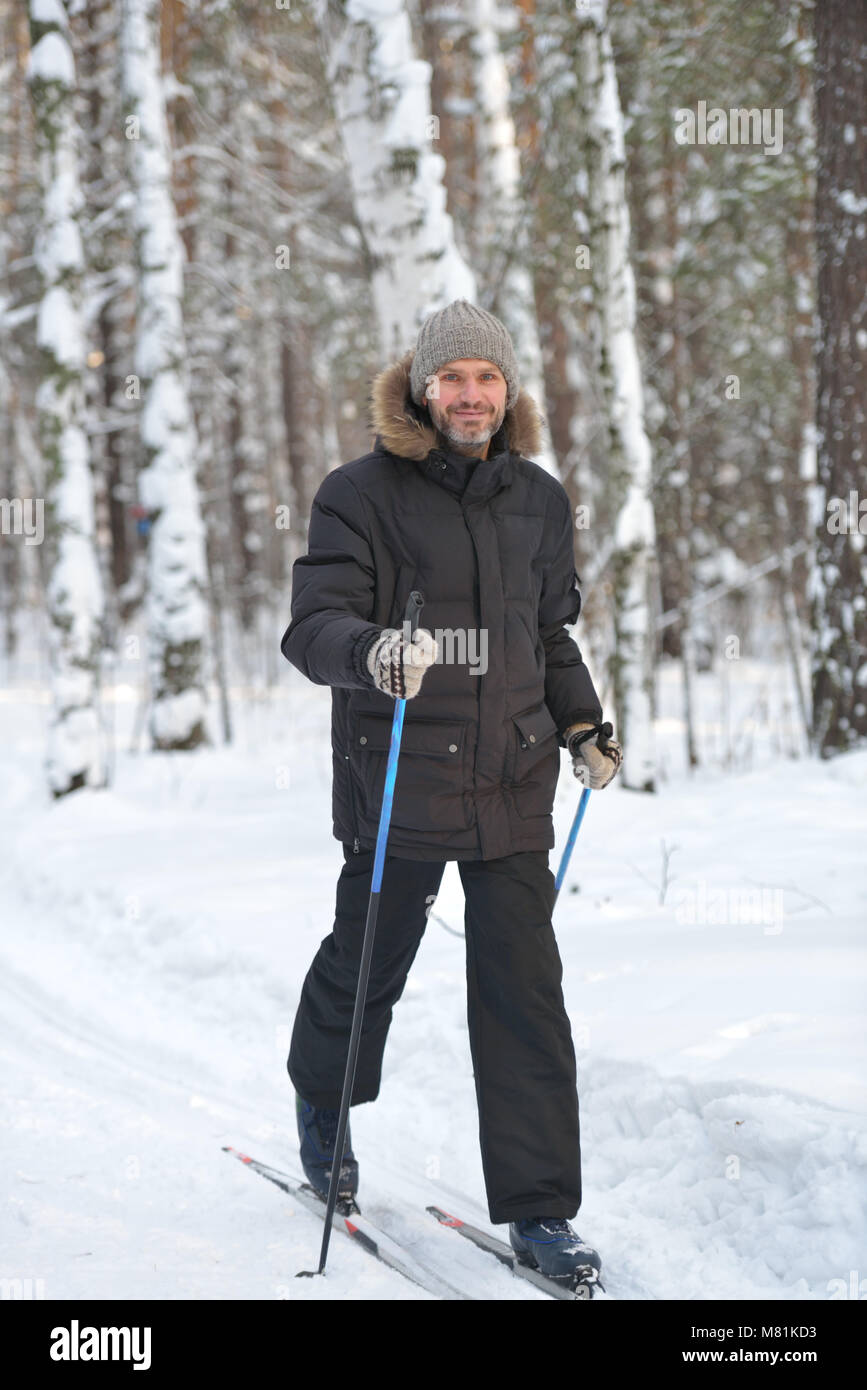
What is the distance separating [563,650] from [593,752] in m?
0.30

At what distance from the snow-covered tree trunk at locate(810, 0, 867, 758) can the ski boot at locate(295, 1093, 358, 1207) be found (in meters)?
4.90

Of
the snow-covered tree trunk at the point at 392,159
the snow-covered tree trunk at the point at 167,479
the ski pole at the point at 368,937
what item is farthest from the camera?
the snow-covered tree trunk at the point at 167,479

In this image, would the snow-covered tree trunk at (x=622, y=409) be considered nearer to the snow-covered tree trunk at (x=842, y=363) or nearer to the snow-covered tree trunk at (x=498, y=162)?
the snow-covered tree trunk at (x=842, y=363)

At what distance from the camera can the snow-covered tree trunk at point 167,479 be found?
10758 millimetres

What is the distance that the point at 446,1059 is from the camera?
431 cm

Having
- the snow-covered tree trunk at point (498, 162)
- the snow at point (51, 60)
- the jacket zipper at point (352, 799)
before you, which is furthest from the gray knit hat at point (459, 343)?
the snow-covered tree trunk at point (498, 162)

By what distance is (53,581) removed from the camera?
962 centimetres

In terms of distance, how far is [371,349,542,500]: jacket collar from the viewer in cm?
304

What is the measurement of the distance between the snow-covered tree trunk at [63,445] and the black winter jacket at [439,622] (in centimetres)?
686
